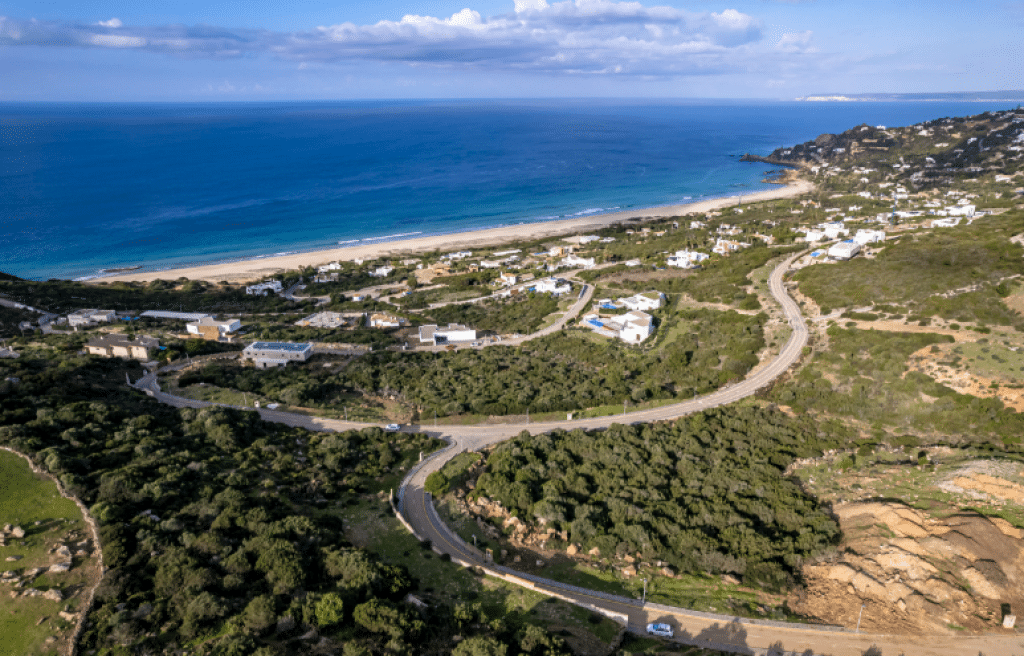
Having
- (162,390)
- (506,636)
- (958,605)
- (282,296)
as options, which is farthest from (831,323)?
(282,296)

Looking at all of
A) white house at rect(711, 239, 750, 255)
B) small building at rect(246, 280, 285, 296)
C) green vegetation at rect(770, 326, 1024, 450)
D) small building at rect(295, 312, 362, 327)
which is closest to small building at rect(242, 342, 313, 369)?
small building at rect(295, 312, 362, 327)

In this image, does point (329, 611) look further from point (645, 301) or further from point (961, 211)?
point (961, 211)

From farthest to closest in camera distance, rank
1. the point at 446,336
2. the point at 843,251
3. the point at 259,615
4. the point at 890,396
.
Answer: the point at 843,251 → the point at 446,336 → the point at 890,396 → the point at 259,615

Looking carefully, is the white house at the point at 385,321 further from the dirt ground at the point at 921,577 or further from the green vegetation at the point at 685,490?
the dirt ground at the point at 921,577

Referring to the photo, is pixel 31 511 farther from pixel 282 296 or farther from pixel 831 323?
pixel 282 296

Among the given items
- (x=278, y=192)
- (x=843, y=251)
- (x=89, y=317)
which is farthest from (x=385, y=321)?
(x=278, y=192)

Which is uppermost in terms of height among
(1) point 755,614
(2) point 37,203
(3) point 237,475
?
(2) point 37,203

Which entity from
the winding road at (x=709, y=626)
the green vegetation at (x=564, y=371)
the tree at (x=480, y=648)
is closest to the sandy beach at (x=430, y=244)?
the green vegetation at (x=564, y=371)

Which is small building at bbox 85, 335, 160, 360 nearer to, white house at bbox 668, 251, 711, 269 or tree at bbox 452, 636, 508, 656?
tree at bbox 452, 636, 508, 656
